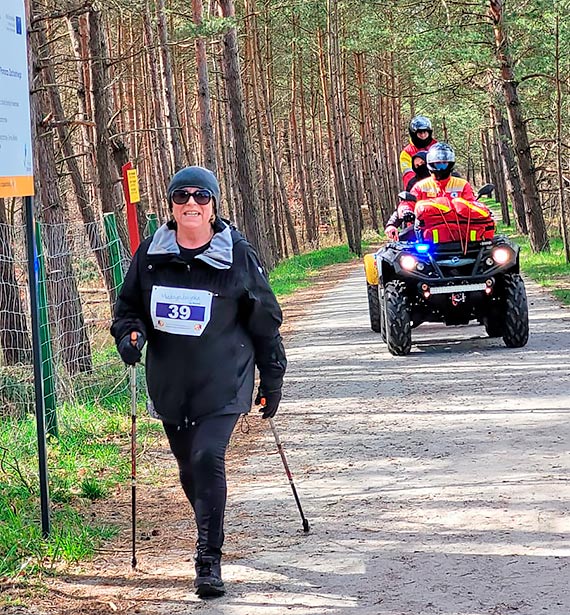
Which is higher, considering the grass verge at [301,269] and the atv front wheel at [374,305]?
the atv front wheel at [374,305]

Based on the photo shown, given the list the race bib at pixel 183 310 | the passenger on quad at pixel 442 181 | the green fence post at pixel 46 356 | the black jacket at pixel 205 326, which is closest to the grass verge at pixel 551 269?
the passenger on quad at pixel 442 181

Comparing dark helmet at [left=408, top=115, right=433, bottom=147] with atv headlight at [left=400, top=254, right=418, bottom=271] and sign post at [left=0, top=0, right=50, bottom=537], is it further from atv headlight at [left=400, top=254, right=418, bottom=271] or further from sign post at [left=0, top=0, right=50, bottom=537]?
sign post at [left=0, top=0, right=50, bottom=537]

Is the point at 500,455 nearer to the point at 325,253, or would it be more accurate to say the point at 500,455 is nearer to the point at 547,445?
the point at 547,445

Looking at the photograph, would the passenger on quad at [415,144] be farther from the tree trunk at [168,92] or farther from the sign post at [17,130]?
the tree trunk at [168,92]

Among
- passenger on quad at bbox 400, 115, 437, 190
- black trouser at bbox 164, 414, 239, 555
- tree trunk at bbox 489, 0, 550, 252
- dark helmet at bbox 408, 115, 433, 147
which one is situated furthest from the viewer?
tree trunk at bbox 489, 0, 550, 252

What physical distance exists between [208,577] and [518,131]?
2370 cm

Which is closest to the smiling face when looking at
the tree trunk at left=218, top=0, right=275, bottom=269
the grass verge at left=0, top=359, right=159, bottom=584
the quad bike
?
the grass verge at left=0, top=359, right=159, bottom=584

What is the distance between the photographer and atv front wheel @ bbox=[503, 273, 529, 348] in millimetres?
12477

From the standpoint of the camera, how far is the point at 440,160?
42.7 ft

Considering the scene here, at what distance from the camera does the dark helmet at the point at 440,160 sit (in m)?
13.0

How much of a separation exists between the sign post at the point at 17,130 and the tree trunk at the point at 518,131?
21320mm

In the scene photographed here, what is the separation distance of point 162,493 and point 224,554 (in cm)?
Result: 175

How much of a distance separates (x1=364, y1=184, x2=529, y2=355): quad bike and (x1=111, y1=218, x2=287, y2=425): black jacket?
7271 millimetres

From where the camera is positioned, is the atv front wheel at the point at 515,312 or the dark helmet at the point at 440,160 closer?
the atv front wheel at the point at 515,312
